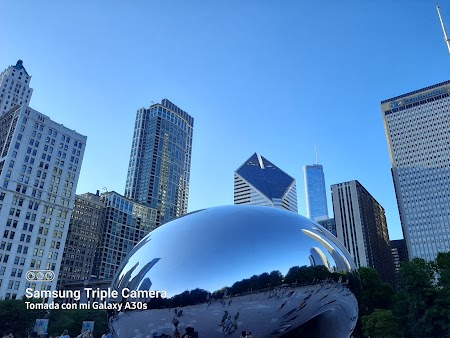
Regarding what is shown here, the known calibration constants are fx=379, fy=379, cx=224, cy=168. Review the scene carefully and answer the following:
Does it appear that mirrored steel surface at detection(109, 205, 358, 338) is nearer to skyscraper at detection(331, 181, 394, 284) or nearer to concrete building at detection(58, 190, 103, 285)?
concrete building at detection(58, 190, 103, 285)

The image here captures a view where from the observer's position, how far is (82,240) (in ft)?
336

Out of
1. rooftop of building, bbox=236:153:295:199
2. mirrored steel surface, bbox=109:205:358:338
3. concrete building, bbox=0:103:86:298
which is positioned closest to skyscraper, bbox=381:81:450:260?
rooftop of building, bbox=236:153:295:199

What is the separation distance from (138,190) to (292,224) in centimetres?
14384

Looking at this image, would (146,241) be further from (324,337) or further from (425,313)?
(425,313)

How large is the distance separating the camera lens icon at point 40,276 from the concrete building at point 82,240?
24.0m

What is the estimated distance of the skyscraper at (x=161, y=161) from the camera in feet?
479

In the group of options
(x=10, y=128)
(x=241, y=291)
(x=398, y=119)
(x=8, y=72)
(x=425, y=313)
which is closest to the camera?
(x=241, y=291)

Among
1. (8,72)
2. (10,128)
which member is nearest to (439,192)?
(10,128)

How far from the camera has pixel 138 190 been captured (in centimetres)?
14612

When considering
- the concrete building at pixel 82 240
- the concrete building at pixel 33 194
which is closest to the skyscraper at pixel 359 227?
the concrete building at pixel 82 240

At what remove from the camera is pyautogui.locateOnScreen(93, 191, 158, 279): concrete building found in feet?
354

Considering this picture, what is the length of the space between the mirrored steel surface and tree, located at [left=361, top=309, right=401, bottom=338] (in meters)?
23.9

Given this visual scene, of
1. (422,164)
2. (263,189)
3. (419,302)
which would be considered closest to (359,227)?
(422,164)

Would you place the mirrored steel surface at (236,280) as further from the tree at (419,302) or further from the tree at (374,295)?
the tree at (374,295)
